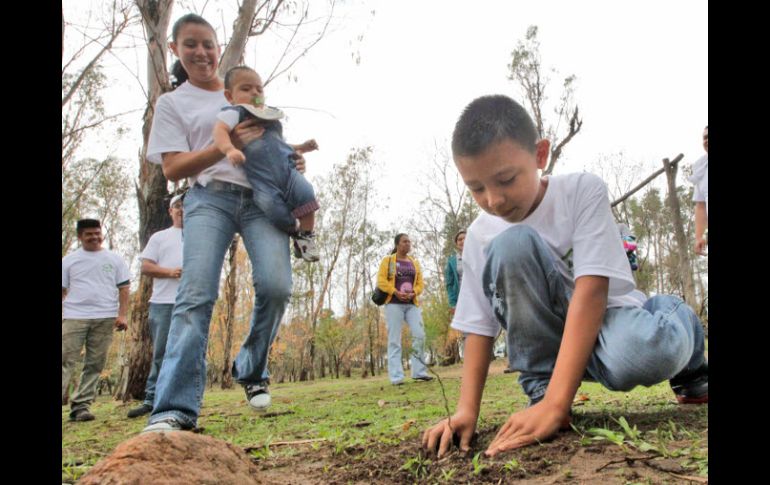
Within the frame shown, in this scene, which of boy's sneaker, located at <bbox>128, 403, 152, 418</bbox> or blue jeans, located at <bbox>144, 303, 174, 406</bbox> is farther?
blue jeans, located at <bbox>144, 303, 174, 406</bbox>

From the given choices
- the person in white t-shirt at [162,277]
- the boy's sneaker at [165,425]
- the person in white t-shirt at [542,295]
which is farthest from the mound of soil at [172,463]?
the person in white t-shirt at [162,277]

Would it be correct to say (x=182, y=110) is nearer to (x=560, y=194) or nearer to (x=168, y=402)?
(x=168, y=402)

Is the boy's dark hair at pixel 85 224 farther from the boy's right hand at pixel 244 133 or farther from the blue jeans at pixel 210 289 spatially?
the boy's right hand at pixel 244 133

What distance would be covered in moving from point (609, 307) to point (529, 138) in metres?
0.64

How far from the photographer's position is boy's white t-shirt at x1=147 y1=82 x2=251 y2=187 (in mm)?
2908

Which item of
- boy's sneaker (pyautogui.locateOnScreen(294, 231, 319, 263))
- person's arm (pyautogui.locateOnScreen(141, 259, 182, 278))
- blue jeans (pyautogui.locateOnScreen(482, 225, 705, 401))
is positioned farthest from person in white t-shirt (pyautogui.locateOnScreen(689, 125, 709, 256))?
person's arm (pyautogui.locateOnScreen(141, 259, 182, 278))

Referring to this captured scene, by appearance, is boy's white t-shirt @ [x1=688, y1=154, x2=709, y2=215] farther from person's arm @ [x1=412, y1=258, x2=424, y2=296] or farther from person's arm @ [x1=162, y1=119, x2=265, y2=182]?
person's arm @ [x1=162, y1=119, x2=265, y2=182]

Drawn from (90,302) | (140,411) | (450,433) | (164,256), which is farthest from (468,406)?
(90,302)

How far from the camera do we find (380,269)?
22.4ft

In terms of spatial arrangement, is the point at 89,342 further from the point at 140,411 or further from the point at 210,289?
the point at 210,289

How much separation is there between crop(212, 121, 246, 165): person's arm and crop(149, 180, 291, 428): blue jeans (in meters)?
0.21

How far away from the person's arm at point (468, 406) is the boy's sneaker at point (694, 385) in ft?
2.93

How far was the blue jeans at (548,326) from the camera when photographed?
1.82 metres
